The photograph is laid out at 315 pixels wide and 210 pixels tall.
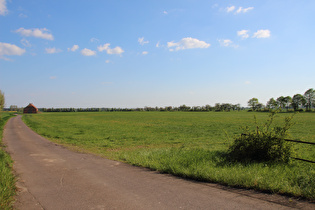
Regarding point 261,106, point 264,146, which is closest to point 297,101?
point 261,106

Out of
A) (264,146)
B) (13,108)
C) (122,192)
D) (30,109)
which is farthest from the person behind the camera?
(13,108)

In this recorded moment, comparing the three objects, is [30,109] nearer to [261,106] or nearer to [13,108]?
[13,108]

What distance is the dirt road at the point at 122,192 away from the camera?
14.3 feet

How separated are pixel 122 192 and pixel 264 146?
18.3ft

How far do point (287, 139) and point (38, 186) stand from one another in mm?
8393

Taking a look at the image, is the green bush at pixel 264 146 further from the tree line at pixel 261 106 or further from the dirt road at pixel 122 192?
the tree line at pixel 261 106

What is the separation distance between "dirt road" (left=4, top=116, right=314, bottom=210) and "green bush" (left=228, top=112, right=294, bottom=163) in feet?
9.80

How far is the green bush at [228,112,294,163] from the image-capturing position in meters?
7.23

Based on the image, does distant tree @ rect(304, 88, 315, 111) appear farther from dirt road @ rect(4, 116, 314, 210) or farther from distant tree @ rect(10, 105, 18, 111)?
distant tree @ rect(10, 105, 18, 111)

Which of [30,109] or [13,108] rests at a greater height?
[13,108]

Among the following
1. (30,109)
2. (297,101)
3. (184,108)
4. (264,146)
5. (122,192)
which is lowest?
(122,192)

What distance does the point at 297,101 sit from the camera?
134m

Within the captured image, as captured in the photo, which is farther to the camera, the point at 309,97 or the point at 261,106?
the point at 261,106

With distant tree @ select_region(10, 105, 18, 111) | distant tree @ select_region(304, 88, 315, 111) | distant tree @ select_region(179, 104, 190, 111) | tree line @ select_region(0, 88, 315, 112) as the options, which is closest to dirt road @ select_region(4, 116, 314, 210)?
tree line @ select_region(0, 88, 315, 112)
